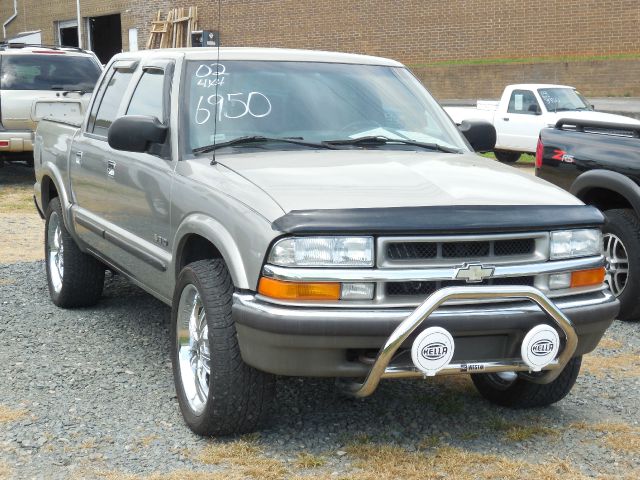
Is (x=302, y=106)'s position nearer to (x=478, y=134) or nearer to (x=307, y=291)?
(x=478, y=134)

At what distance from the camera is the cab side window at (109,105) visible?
5.98m

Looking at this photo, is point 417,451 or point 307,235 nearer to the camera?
point 307,235

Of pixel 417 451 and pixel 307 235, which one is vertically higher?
pixel 307 235

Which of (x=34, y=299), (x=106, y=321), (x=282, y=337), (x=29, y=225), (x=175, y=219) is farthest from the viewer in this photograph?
(x=29, y=225)

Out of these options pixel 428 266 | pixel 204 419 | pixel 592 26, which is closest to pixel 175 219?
pixel 204 419

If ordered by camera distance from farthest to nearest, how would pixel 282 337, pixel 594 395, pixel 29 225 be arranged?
pixel 29 225
pixel 594 395
pixel 282 337

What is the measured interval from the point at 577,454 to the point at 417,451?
2.35 feet

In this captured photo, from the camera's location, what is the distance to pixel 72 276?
6.62 metres

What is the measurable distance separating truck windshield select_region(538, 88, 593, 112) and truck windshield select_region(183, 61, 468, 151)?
533 inches

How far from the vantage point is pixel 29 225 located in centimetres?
1085

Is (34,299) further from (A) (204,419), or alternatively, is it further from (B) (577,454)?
(B) (577,454)

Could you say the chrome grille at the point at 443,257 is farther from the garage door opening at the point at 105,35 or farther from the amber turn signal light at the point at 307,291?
the garage door opening at the point at 105,35

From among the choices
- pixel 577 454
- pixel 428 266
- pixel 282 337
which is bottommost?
pixel 577 454

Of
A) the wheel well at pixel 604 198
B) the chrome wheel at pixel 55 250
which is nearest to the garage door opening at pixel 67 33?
the chrome wheel at pixel 55 250
